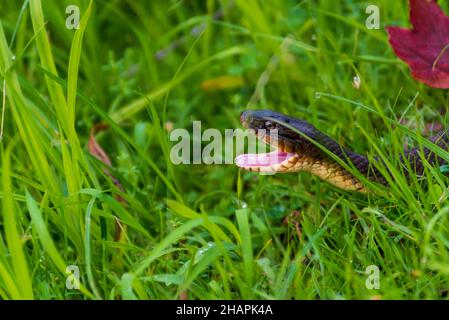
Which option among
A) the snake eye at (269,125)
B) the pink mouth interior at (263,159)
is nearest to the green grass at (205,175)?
the pink mouth interior at (263,159)

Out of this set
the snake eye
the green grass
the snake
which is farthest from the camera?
the snake eye

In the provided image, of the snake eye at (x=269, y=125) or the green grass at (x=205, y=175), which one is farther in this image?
the snake eye at (x=269, y=125)

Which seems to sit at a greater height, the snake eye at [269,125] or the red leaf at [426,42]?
the red leaf at [426,42]

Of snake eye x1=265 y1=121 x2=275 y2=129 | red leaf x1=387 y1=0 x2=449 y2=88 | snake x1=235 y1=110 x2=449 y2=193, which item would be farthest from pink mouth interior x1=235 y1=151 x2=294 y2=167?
red leaf x1=387 y1=0 x2=449 y2=88

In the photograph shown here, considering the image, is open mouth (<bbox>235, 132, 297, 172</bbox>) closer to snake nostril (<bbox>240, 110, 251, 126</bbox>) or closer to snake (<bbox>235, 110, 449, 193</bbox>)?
snake (<bbox>235, 110, 449, 193</bbox>)

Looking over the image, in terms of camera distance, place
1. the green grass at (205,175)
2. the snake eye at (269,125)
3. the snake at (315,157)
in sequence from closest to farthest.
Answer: the green grass at (205,175) < the snake at (315,157) < the snake eye at (269,125)

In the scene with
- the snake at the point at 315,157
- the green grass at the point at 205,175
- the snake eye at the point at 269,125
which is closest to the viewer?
the green grass at the point at 205,175

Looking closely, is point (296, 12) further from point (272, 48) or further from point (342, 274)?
point (342, 274)

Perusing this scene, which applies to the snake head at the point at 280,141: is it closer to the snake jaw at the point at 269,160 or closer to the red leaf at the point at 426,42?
the snake jaw at the point at 269,160

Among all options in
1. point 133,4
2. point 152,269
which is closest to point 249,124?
point 152,269
